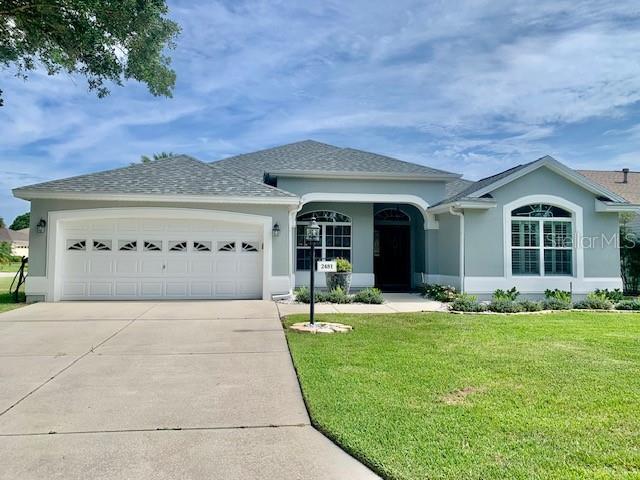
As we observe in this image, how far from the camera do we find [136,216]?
12828 mm

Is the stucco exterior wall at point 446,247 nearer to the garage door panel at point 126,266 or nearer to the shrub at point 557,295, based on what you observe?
the shrub at point 557,295

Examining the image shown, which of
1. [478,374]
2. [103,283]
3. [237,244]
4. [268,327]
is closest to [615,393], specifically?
[478,374]

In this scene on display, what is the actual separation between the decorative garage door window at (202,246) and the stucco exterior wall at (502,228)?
7.92 m

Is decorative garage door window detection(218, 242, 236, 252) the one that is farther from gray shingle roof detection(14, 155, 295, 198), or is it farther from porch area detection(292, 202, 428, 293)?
porch area detection(292, 202, 428, 293)

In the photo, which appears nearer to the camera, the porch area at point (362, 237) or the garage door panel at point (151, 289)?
the garage door panel at point (151, 289)

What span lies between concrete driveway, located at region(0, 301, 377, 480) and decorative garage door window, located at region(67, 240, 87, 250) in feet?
14.9

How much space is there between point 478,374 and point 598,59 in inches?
451

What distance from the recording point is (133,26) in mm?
9469

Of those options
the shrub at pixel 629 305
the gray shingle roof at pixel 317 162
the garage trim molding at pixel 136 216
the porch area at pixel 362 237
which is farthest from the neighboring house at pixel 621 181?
the garage trim molding at pixel 136 216

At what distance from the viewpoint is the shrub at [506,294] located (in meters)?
12.8

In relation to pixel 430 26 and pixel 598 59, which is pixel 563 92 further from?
pixel 430 26

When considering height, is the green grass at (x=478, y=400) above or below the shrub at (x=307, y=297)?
below

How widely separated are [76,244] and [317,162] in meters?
8.34

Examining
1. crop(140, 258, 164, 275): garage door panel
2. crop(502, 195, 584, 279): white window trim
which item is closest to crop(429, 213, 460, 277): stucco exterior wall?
crop(502, 195, 584, 279): white window trim
